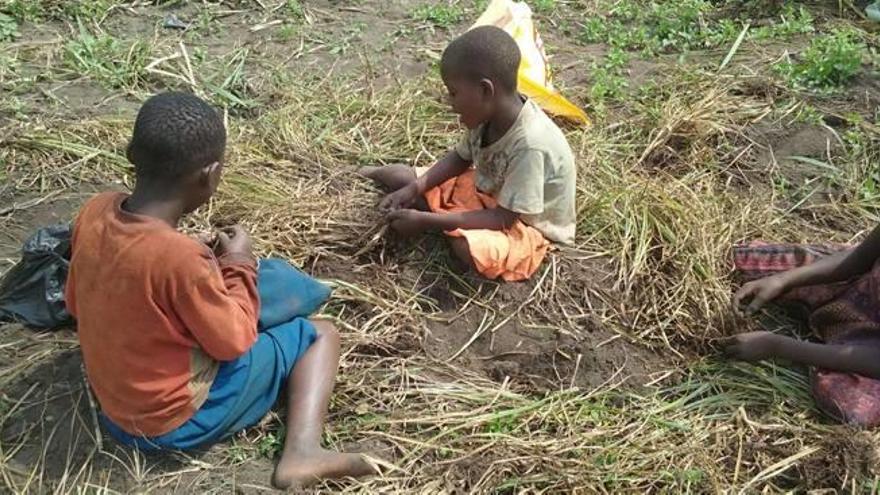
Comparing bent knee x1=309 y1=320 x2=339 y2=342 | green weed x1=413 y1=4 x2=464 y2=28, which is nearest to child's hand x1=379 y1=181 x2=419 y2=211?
bent knee x1=309 y1=320 x2=339 y2=342

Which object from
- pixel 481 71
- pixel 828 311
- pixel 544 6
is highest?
pixel 481 71

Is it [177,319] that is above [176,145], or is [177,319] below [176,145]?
below

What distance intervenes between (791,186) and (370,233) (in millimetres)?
1894

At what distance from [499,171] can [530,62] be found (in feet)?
3.64

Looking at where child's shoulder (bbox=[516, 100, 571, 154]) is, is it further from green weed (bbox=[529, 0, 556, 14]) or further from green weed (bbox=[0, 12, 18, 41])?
green weed (bbox=[0, 12, 18, 41])

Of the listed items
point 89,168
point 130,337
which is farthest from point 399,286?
point 89,168

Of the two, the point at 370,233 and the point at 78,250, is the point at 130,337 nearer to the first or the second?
the point at 78,250

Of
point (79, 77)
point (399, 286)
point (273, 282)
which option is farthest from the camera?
point (79, 77)

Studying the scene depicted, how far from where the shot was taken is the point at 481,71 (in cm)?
317

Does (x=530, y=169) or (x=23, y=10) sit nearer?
(x=530, y=169)

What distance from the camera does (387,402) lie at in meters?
3.02

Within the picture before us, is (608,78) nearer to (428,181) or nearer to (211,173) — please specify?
(428,181)

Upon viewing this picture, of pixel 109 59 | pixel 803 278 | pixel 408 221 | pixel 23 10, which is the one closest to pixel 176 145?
pixel 408 221

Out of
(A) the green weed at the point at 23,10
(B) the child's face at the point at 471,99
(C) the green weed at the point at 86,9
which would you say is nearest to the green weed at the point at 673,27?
(B) the child's face at the point at 471,99
